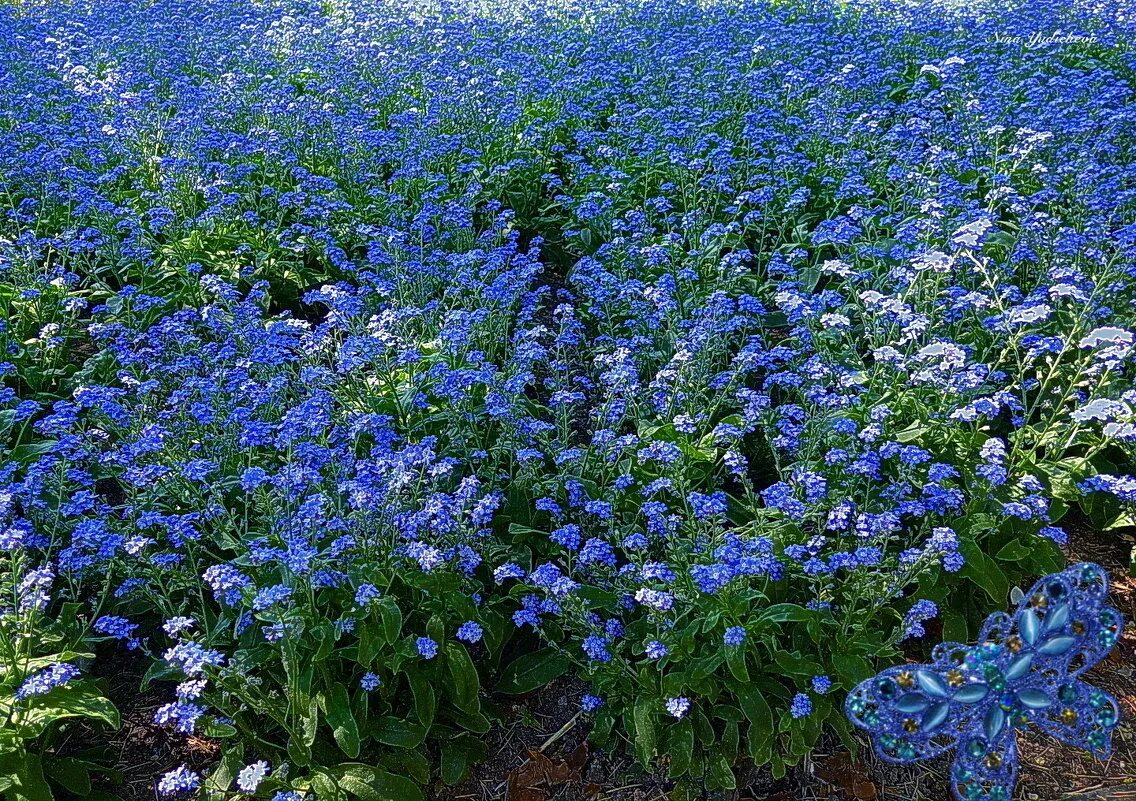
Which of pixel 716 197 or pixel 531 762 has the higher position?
pixel 716 197

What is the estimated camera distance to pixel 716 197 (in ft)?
20.8

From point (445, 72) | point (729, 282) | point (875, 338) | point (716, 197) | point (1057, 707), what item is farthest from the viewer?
point (445, 72)

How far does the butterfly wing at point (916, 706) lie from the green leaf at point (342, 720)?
5.23ft

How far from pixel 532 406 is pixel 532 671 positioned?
4.60 ft

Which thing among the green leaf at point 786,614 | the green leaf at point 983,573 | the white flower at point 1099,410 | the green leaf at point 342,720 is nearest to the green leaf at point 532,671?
the green leaf at point 342,720

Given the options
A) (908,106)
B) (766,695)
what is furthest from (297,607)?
(908,106)

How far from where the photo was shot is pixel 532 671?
3.62 m

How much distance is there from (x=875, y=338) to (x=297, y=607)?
2848mm

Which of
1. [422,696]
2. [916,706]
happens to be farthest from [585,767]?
[916,706]

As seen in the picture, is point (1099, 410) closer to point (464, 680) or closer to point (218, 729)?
point (464, 680)

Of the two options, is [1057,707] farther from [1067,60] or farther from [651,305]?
[1067,60]

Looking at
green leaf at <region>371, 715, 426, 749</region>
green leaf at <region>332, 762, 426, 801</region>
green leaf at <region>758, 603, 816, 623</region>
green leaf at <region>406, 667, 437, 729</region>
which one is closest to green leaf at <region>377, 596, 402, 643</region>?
green leaf at <region>406, 667, 437, 729</region>

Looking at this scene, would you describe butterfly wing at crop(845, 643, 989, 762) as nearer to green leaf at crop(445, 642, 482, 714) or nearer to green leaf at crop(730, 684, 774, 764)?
green leaf at crop(730, 684, 774, 764)

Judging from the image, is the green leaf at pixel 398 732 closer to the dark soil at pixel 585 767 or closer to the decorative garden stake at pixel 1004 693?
the dark soil at pixel 585 767
